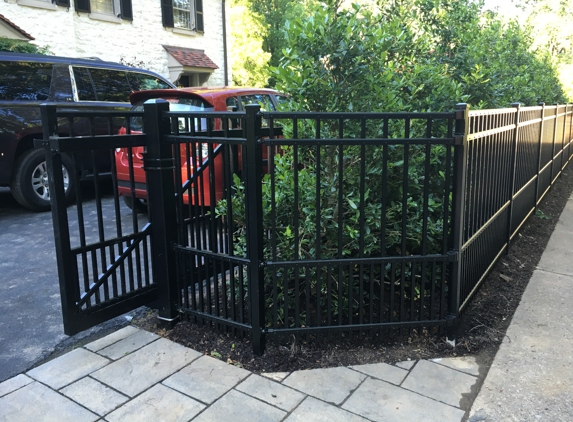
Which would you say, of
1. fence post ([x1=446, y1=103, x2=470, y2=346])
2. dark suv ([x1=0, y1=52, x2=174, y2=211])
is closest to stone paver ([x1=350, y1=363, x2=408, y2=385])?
fence post ([x1=446, y1=103, x2=470, y2=346])

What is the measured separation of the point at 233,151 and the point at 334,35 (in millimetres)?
1026

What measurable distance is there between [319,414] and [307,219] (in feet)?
3.82

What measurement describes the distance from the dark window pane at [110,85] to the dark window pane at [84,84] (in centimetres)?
8

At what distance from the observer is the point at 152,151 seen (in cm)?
327

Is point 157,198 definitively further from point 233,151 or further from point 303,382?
point 303,382

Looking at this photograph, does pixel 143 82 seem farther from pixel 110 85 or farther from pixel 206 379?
pixel 206 379

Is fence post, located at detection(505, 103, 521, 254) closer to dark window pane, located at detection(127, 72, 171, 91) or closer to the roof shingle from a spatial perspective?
dark window pane, located at detection(127, 72, 171, 91)

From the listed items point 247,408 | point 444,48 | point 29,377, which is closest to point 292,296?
point 247,408

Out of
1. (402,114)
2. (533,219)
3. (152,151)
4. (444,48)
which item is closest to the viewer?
(402,114)

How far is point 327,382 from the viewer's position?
2.83 metres

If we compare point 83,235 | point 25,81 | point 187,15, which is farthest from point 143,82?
point 187,15

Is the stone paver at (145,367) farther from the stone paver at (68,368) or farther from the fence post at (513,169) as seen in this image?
the fence post at (513,169)

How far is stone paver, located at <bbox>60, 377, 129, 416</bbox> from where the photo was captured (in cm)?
260

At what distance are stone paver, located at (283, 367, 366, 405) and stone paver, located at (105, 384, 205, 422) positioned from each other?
0.57m
